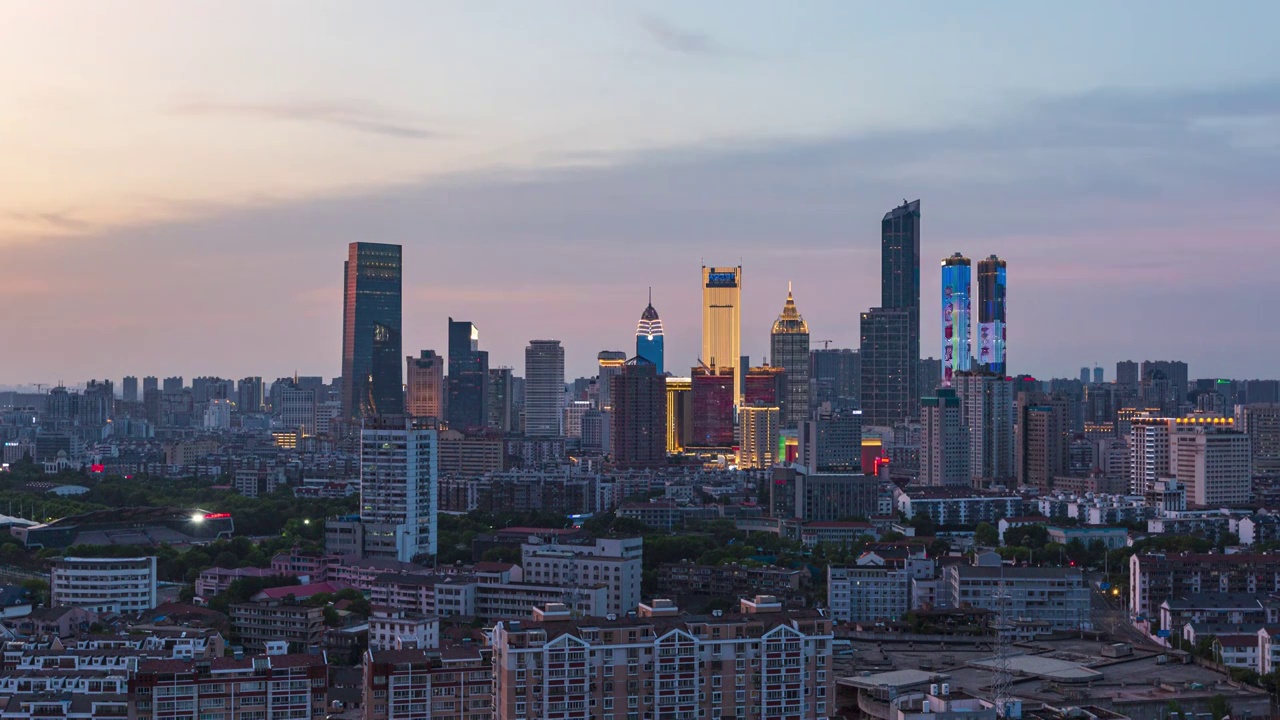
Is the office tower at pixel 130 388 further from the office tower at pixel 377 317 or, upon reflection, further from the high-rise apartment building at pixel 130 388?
the office tower at pixel 377 317

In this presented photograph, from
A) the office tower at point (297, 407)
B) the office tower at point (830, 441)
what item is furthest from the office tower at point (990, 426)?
the office tower at point (297, 407)

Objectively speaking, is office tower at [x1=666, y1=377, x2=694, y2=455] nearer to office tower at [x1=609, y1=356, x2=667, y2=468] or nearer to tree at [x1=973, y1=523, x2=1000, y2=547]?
office tower at [x1=609, y1=356, x2=667, y2=468]

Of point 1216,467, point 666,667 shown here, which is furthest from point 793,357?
point 666,667

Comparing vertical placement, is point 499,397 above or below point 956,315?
below

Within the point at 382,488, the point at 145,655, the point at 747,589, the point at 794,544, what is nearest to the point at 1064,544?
the point at 794,544

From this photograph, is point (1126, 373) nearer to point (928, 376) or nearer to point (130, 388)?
point (928, 376)

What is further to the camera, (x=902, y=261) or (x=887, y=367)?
(x=902, y=261)
